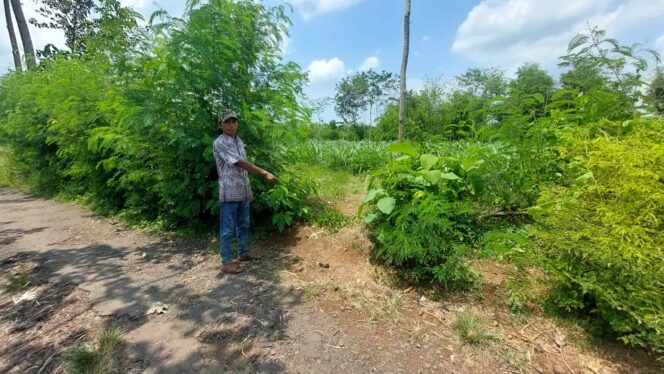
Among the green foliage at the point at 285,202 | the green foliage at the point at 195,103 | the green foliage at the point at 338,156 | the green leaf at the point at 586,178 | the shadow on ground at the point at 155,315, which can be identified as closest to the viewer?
the shadow on ground at the point at 155,315

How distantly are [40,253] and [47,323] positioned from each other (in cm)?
204

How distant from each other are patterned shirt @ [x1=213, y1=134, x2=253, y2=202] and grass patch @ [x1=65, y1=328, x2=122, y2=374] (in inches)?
56.5

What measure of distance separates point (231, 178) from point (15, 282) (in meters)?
2.55

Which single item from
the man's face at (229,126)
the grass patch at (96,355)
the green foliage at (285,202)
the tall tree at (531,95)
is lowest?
the grass patch at (96,355)

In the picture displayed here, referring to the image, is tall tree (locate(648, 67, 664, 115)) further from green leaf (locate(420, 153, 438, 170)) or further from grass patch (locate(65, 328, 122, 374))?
grass patch (locate(65, 328, 122, 374))

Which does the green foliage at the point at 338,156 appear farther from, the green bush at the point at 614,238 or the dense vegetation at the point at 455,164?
the green bush at the point at 614,238

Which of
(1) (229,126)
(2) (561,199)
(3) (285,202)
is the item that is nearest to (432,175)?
(2) (561,199)

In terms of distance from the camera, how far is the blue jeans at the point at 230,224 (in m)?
3.22

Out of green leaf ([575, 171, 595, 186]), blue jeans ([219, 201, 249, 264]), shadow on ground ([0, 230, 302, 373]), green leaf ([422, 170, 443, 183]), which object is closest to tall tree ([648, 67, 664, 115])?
green leaf ([575, 171, 595, 186])

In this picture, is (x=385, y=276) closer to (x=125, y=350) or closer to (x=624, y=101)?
(x=125, y=350)

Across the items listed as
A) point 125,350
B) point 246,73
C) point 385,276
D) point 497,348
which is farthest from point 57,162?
point 497,348

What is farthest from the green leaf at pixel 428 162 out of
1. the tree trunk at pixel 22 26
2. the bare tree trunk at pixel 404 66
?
the tree trunk at pixel 22 26

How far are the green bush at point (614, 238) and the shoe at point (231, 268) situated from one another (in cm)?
274

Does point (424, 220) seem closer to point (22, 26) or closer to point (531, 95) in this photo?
point (531, 95)
